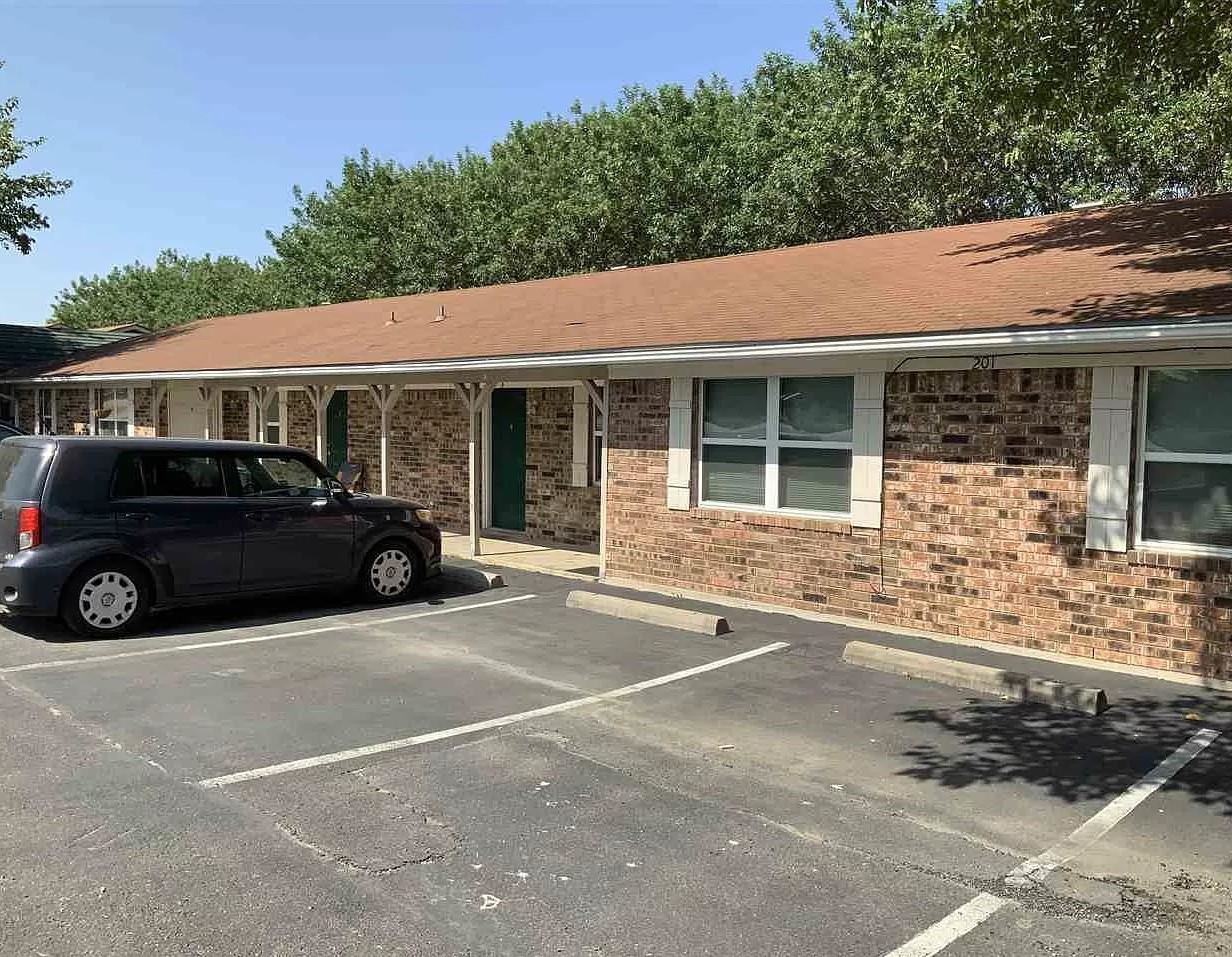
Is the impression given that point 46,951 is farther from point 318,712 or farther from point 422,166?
point 422,166

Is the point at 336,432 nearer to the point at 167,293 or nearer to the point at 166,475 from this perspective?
the point at 166,475

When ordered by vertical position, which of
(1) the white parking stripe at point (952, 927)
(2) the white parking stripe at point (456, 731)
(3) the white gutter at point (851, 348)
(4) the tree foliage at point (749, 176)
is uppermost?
(4) the tree foliage at point (749, 176)

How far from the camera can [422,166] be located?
35.6m

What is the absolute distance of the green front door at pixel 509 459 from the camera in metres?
14.6

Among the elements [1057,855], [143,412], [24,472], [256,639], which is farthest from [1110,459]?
[143,412]

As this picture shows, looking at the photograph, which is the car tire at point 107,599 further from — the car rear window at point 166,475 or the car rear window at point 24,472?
the car rear window at point 24,472

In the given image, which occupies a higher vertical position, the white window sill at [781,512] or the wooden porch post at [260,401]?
the wooden porch post at [260,401]

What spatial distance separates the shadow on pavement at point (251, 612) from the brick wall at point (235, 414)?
10383 mm

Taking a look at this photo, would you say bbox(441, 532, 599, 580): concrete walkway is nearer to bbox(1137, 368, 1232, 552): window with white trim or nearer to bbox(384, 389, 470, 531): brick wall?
bbox(384, 389, 470, 531): brick wall

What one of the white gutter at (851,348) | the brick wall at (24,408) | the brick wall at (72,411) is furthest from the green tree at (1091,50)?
the brick wall at (24,408)

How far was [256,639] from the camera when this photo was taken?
26.3ft

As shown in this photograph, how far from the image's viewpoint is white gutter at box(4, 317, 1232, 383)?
6605 millimetres

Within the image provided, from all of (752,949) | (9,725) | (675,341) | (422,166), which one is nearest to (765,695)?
(752,949)

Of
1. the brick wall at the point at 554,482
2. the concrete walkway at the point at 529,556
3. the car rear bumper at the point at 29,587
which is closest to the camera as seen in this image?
the car rear bumper at the point at 29,587
